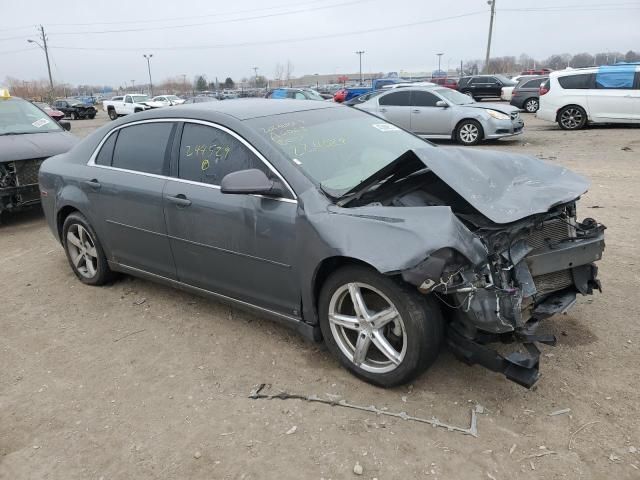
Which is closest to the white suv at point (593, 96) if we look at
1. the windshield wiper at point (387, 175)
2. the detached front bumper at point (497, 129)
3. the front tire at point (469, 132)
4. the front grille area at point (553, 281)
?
the detached front bumper at point (497, 129)

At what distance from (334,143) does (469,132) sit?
10.2 meters

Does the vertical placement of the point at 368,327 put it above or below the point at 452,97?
below

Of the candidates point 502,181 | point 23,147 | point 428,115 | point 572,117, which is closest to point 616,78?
point 572,117

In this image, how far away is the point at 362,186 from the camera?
3.32m

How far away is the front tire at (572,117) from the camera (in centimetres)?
1495

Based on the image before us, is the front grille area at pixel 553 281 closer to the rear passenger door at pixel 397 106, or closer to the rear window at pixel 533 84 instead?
the rear passenger door at pixel 397 106

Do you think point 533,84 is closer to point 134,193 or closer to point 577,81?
point 577,81

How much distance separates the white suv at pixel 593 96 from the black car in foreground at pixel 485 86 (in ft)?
46.9

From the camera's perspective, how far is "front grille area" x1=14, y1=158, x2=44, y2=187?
680 cm

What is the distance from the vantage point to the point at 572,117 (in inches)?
595

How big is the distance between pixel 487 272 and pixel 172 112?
2.66 m

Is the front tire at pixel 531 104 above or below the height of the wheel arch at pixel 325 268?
below

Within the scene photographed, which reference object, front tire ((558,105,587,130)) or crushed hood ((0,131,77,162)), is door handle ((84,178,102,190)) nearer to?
crushed hood ((0,131,77,162))

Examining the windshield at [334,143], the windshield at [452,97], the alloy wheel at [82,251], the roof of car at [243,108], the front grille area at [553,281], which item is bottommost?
the alloy wheel at [82,251]
